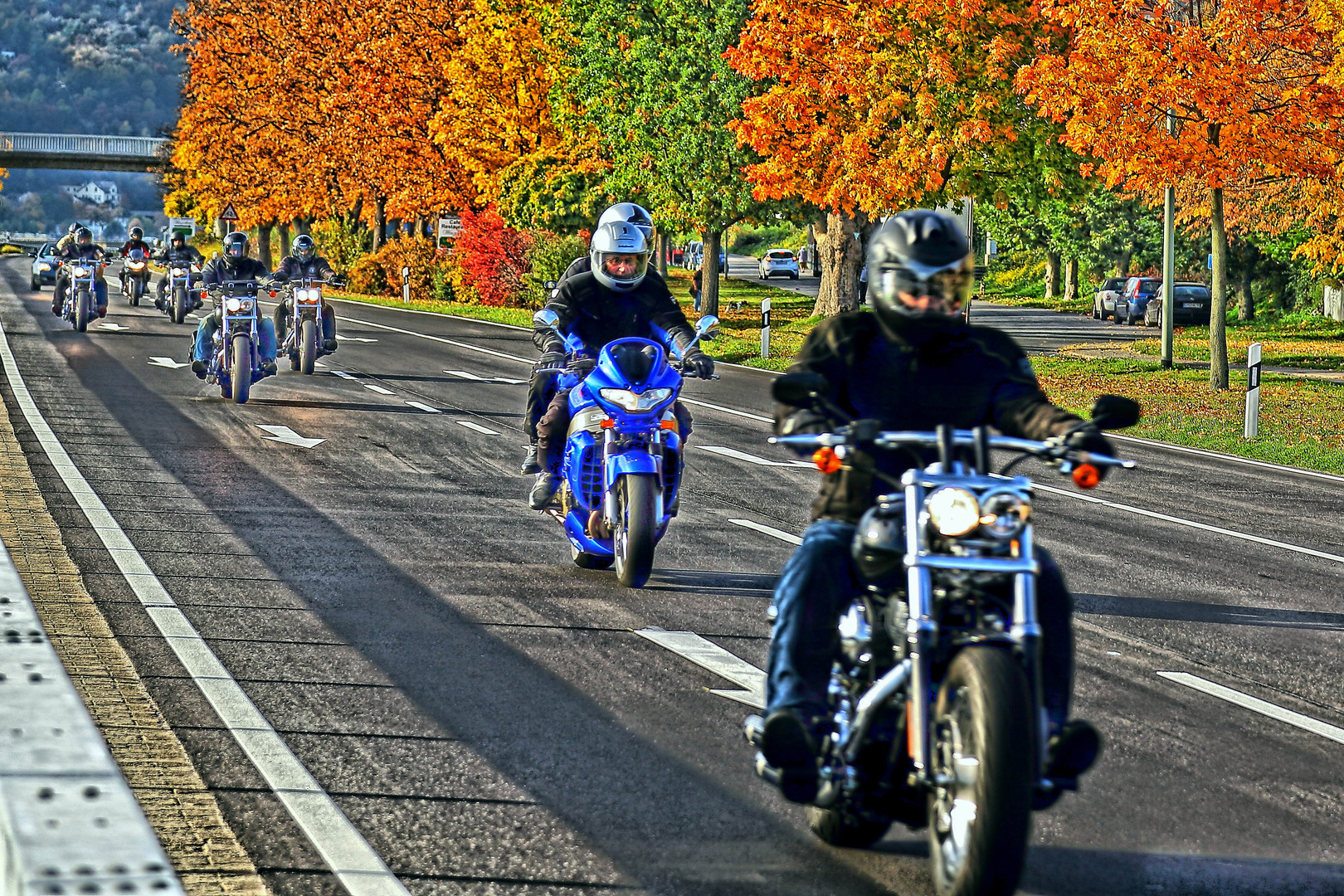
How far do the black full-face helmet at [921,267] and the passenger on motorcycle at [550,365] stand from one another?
15.9 feet

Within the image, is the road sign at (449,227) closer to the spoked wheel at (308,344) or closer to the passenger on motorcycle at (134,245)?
the passenger on motorcycle at (134,245)

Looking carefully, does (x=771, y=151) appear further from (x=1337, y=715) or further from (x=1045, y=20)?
(x=1337, y=715)

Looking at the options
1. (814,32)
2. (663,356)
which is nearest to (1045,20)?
(814,32)

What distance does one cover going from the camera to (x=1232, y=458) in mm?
18875

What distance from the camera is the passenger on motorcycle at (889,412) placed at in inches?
189

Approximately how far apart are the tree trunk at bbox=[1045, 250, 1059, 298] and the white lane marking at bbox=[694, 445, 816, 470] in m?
64.8

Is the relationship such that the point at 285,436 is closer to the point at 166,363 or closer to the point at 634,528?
the point at 634,528

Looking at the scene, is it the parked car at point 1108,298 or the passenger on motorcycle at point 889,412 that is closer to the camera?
the passenger on motorcycle at point 889,412

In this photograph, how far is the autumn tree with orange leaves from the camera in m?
24.2

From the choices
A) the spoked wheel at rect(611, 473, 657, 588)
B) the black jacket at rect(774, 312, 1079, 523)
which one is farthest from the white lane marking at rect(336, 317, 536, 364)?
the black jacket at rect(774, 312, 1079, 523)

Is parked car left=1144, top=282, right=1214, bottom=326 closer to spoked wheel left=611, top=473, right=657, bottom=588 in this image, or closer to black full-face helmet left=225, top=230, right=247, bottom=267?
black full-face helmet left=225, top=230, right=247, bottom=267

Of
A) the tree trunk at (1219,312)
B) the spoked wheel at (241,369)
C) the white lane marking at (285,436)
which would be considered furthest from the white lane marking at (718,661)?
the tree trunk at (1219,312)

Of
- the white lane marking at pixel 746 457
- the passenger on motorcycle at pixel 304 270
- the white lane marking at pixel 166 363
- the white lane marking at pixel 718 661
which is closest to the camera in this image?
the white lane marking at pixel 718 661

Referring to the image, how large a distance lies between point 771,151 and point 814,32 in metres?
2.37
